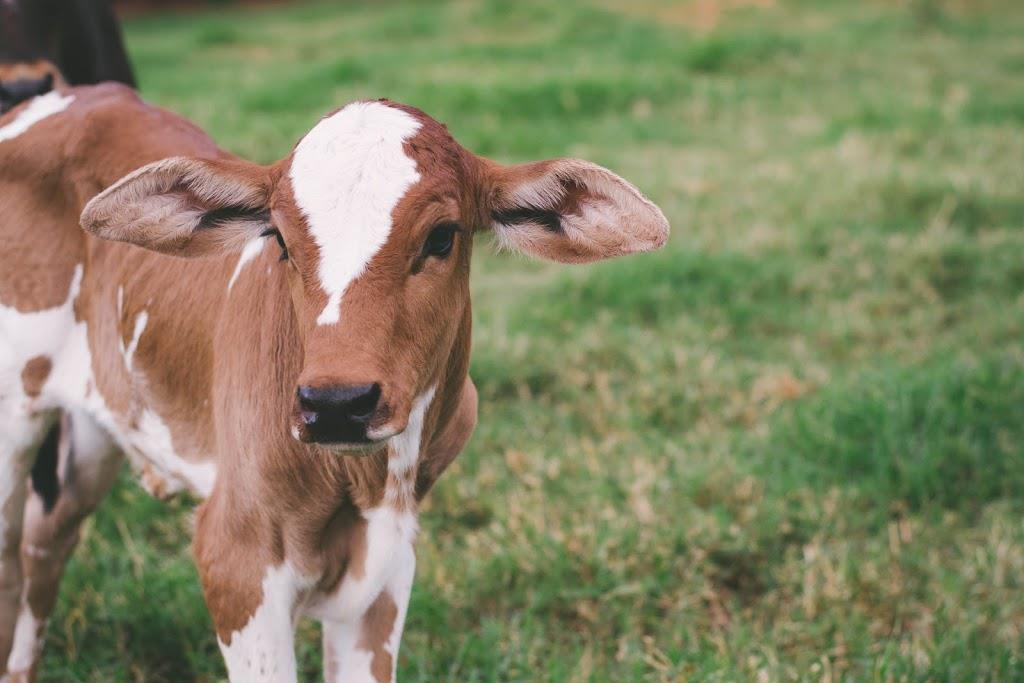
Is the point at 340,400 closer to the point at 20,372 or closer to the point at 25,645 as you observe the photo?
the point at 20,372

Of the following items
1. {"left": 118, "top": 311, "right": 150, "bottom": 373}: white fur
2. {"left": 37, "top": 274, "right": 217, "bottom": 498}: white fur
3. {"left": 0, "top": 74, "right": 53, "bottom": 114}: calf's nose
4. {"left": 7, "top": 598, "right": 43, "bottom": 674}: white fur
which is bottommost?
{"left": 7, "top": 598, "right": 43, "bottom": 674}: white fur

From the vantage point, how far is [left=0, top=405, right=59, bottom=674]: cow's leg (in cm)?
282

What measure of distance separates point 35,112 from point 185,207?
33.4 inches

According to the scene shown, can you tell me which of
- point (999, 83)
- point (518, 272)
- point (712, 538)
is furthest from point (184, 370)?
point (999, 83)

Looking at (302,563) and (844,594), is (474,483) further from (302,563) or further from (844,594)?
(302,563)

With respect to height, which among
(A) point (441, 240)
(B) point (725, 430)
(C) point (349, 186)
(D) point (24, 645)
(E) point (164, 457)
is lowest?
(B) point (725, 430)

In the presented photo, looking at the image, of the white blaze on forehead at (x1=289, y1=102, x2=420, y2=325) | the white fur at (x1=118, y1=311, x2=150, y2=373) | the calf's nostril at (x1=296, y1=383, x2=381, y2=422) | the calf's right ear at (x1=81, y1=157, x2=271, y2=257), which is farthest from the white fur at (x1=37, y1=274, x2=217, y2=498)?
the calf's nostril at (x1=296, y1=383, x2=381, y2=422)

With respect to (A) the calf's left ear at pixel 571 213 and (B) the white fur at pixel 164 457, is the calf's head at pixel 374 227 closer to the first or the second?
(A) the calf's left ear at pixel 571 213

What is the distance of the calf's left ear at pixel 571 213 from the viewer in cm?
230

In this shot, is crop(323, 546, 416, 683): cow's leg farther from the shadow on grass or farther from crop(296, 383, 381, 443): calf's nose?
the shadow on grass

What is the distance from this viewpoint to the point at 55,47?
4285 mm

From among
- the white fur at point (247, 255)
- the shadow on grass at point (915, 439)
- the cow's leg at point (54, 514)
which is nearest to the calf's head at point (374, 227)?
the white fur at point (247, 255)

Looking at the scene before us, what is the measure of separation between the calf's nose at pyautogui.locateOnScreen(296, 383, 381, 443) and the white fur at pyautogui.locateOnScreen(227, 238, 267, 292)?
0.78 meters

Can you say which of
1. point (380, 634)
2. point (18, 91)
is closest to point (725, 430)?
point (380, 634)
